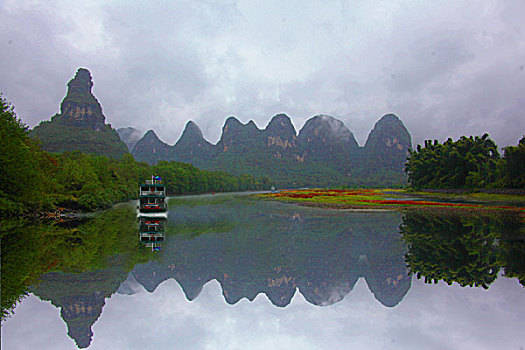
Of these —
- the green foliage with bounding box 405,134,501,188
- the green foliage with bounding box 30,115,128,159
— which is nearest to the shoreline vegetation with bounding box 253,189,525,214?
the green foliage with bounding box 405,134,501,188

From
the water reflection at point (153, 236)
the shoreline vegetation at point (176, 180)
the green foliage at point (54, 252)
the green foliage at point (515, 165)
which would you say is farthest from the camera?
the green foliage at point (515, 165)

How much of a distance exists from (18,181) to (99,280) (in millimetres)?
23231

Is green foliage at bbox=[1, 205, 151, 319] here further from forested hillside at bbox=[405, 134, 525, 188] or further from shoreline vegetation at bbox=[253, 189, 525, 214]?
forested hillside at bbox=[405, 134, 525, 188]

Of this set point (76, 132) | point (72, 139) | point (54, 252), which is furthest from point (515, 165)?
point (76, 132)

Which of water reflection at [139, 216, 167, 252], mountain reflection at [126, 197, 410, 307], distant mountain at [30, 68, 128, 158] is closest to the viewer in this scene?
mountain reflection at [126, 197, 410, 307]

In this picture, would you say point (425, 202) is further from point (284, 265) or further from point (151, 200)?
point (284, 265)

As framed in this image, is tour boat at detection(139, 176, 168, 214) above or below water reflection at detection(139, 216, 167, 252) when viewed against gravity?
above

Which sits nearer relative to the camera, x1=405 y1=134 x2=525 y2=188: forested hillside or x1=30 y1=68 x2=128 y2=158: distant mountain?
x1=405 y1=134 x2=525 y2=188: forested hillside

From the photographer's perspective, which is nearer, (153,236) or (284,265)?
(284,265)

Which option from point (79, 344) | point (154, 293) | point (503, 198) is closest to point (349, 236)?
point (154, 293)

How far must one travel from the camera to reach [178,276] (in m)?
12.8

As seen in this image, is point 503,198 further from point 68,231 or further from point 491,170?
point 68,231

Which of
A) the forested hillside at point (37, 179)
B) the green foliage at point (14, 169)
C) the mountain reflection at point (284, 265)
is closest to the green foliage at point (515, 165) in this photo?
the mountain reflection at point (284, 265)

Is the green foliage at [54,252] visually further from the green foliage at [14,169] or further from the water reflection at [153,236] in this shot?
the green foliage at [14,169]
